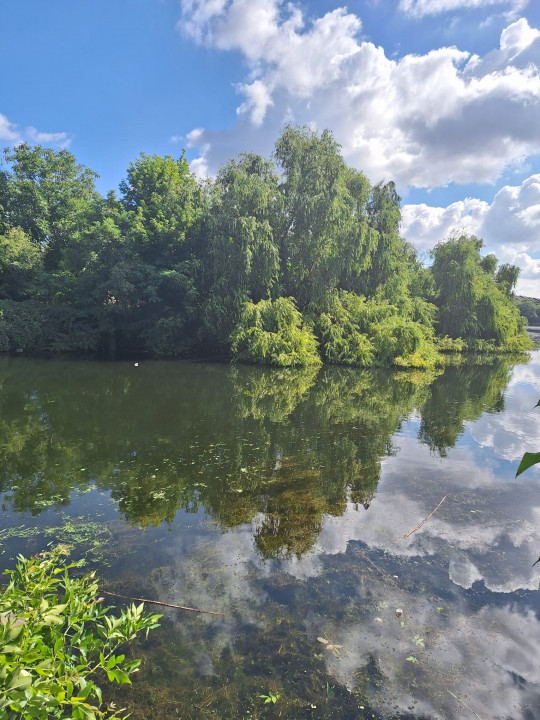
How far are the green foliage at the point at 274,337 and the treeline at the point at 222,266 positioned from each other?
68 millimetres

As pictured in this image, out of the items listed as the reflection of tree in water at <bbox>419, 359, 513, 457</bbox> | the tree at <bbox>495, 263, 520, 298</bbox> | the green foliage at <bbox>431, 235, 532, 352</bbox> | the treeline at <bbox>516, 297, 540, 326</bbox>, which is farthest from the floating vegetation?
the treeline at <bbox>516, 297, 540, 326</bbox>

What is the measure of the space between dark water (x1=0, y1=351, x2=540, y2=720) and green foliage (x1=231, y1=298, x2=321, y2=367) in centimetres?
931

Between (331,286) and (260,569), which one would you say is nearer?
(260,569)

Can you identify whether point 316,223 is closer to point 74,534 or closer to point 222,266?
point 222,266

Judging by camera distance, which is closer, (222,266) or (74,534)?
(74,534)

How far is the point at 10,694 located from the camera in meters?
1.34

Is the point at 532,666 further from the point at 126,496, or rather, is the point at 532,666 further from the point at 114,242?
the point at 114,242

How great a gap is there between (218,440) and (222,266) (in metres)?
15.1

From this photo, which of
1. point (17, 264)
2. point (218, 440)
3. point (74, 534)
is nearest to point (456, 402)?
point (218, 440)

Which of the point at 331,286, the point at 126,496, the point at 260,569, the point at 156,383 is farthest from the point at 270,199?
the point at 260,569

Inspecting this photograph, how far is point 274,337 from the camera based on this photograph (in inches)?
783

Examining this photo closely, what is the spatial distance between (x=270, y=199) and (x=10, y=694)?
2295cm

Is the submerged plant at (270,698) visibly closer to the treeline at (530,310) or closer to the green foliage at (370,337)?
the green foliage at (370,337)

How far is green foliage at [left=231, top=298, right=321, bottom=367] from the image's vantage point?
19797mm
